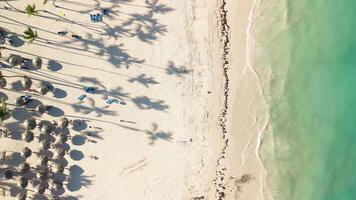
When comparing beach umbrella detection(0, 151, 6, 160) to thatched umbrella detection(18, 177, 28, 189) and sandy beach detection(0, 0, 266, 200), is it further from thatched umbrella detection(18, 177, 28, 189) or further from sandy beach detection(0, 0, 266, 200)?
thatched umbrella detection(18, 177, 28, 189)

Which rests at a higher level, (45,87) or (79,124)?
(45,87)

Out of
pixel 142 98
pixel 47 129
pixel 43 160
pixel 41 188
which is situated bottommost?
pixel 41 188

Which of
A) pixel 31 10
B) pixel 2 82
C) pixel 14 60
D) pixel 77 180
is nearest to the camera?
pixel 31 10

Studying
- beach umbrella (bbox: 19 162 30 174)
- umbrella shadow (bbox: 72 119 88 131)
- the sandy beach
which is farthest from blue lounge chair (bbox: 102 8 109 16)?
beach umbrella (bbox: 19 162 30 174)

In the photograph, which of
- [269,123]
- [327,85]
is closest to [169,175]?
[269,123]

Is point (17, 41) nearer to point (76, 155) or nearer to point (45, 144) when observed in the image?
point (45, 144)

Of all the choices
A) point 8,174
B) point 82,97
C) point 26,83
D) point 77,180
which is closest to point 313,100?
point 82,97
